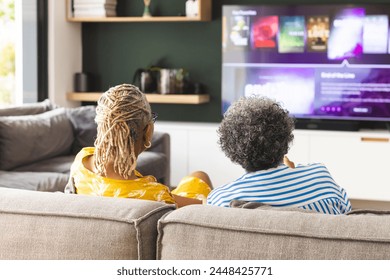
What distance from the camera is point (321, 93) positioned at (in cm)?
607

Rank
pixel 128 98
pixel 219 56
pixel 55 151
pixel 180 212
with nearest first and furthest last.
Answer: pixel 180 212 → pixel 128 98 → pixel 55 151 → pixel 219 56

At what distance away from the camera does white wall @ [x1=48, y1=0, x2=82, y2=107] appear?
21.0 ft

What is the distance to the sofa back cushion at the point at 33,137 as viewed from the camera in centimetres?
463

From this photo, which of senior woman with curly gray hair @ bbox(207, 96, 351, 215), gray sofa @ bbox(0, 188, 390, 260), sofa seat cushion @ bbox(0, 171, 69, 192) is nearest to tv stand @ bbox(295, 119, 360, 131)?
sofa seat cushion @ bbox(0, 171, 69, 192)

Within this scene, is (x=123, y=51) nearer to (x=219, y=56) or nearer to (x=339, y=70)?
(x=219, y=56)

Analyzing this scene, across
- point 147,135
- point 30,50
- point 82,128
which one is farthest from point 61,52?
point 147,135

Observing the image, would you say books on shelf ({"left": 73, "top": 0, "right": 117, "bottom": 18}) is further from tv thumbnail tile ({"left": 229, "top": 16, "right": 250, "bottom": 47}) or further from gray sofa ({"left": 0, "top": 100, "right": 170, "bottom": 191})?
gray sofa ({"left": 0, "top": 100, "right": 170, "bottom": 191})

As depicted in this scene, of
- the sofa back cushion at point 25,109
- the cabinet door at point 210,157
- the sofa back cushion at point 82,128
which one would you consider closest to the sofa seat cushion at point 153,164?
the sofa back cushion at point 82,128

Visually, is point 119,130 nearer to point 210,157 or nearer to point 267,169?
point 267,169

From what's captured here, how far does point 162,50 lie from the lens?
6652 mm

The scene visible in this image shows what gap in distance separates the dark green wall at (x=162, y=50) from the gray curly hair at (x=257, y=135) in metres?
4.22

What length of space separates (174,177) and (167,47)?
3.83 ft

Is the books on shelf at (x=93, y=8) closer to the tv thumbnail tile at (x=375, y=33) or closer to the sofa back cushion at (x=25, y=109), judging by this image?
the sofa back cushion at (x=25, y=109)
